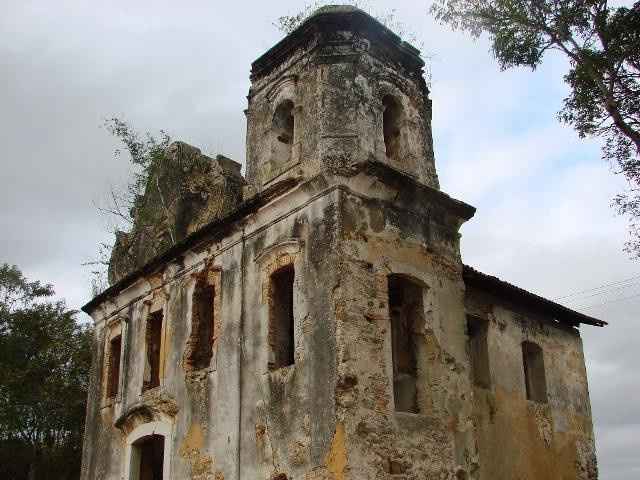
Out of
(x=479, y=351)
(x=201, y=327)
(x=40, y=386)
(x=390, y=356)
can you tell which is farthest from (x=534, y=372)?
(x=40, y=386)

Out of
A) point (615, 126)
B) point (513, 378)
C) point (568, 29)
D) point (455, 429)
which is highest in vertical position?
point (568, 29)

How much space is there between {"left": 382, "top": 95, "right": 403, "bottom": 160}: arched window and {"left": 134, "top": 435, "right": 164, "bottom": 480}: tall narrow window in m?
7.02

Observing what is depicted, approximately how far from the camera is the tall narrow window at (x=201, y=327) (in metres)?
12.5

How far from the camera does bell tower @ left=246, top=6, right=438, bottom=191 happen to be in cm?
1100

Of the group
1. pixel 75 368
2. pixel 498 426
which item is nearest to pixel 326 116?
pixel 498 426

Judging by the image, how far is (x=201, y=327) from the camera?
12.8 meters

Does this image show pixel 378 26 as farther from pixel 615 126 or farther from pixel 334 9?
pixel 615 126

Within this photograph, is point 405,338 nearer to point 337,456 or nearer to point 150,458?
point 337,456

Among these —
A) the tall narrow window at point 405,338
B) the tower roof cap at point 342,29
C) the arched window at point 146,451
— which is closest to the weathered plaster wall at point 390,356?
the tall narrow window at point 405,338

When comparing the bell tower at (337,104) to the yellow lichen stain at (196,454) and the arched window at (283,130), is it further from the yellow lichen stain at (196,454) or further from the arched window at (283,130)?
the yellow lichen stain at (196,454)

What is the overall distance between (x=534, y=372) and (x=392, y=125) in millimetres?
6302

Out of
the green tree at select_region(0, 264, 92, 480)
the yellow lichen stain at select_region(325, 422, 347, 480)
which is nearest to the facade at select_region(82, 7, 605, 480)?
the yellow lichen stain at select_region(325, 422, 347, 480)

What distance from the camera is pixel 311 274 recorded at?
10.2 metres

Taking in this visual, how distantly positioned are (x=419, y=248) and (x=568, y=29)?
4.14 m
